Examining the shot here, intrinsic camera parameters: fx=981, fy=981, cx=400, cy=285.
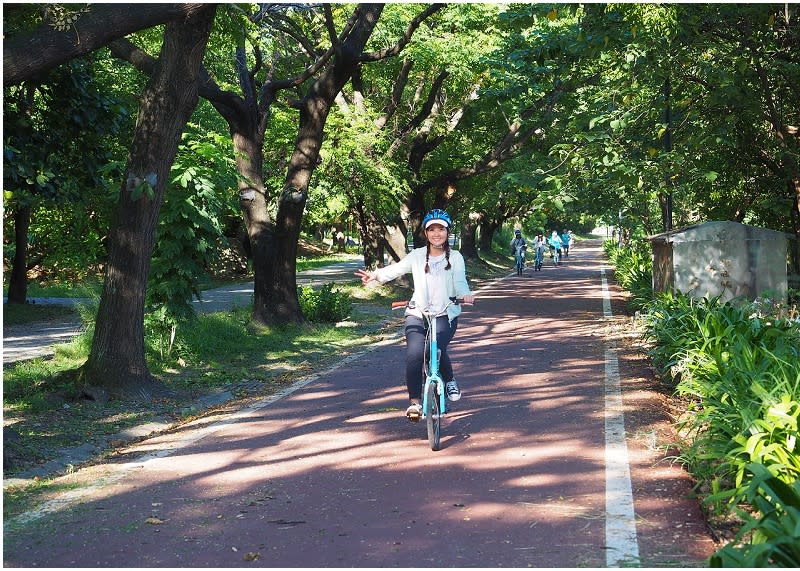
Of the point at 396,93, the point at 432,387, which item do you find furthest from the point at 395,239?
the point at 432,387

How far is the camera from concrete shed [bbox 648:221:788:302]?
15.3 meters

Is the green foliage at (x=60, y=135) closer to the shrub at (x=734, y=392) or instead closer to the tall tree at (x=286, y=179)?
the tall tree at (x=286, y=179)

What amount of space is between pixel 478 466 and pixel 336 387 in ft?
14.7

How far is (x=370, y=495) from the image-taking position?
21.7 ft

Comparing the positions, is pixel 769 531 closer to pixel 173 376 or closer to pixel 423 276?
pixel 423 276

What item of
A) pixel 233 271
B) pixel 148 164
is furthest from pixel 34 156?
pixel 233 271

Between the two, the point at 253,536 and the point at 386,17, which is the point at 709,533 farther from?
the point at 386,17

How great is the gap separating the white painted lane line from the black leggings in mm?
1561

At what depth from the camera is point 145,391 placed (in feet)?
35.3

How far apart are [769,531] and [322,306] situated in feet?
49.8

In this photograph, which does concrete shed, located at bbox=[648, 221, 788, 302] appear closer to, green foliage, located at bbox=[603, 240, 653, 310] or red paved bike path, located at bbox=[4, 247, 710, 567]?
green foliage, located at bbox=[603, 240, 653, 310]

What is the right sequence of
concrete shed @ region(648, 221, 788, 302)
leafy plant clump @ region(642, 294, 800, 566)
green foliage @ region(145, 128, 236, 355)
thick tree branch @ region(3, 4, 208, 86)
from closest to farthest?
leafy plant clump @ region(642, 294, 800, 566) → thick tree branch @ region(3, 4, 208, 86) → green foliage @ region(145, 128, 236, 355) → concrete shed @ region(648, 221, 788, 302)

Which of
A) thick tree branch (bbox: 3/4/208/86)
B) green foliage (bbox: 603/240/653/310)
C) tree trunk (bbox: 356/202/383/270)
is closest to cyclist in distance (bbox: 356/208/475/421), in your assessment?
thick tree branch (bbox: 3/4/208/86)

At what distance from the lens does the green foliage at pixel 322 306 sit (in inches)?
754
